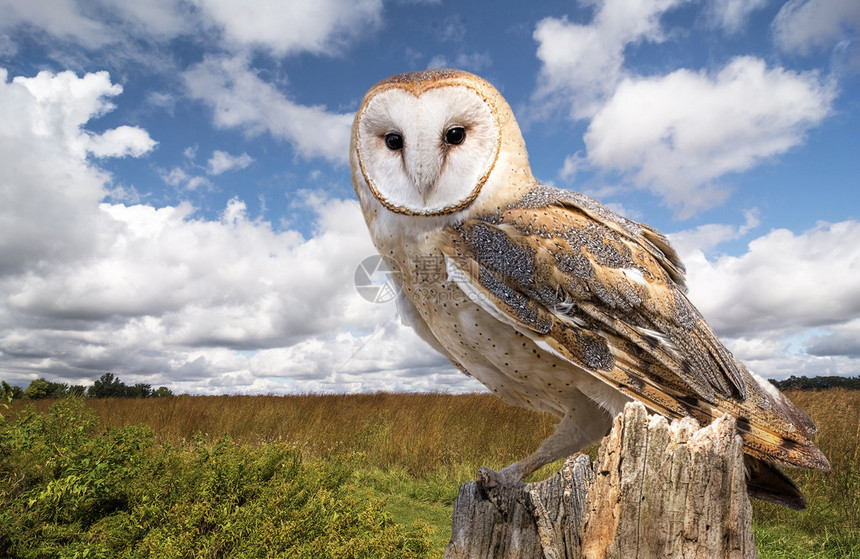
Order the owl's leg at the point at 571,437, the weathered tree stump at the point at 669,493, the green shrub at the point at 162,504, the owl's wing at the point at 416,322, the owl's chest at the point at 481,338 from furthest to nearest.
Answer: the green shrub at the point at 162,504
the owl's wing at the point at 416,322
the owl's leg at the point at 571,437
the owl's chest at the point at 481,338
the weathered tree stump at the point at 669,493

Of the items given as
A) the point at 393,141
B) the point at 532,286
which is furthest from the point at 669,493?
the point at 393,141

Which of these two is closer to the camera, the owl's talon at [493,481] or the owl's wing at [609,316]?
the owl's wing at [609,316]

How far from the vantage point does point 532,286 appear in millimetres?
2568

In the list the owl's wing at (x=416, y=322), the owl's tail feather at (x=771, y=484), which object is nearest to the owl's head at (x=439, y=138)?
the owl's wing at (x=416, y=322)

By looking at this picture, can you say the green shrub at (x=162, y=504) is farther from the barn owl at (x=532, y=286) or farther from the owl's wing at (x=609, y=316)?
the owl's wing at (x=609, y=316)

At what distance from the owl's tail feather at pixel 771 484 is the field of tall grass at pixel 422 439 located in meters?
2.41

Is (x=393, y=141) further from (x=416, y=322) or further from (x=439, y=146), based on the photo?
(x=416, y=322)

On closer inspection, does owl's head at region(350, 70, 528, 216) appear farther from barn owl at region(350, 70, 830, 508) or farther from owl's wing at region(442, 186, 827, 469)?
owl's wing at region(442, 186, 827, 469)

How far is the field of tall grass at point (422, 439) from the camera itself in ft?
18.9

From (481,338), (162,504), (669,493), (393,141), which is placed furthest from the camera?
(162,504)

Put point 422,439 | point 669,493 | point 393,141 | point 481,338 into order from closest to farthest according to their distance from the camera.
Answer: point 669,493 < point 481,338 < point 393,141 < point 422,439

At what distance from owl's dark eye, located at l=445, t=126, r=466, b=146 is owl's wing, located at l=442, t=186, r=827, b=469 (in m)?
0.44

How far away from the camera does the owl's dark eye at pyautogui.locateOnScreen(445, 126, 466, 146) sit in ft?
9.06

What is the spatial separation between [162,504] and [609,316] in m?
3.93
